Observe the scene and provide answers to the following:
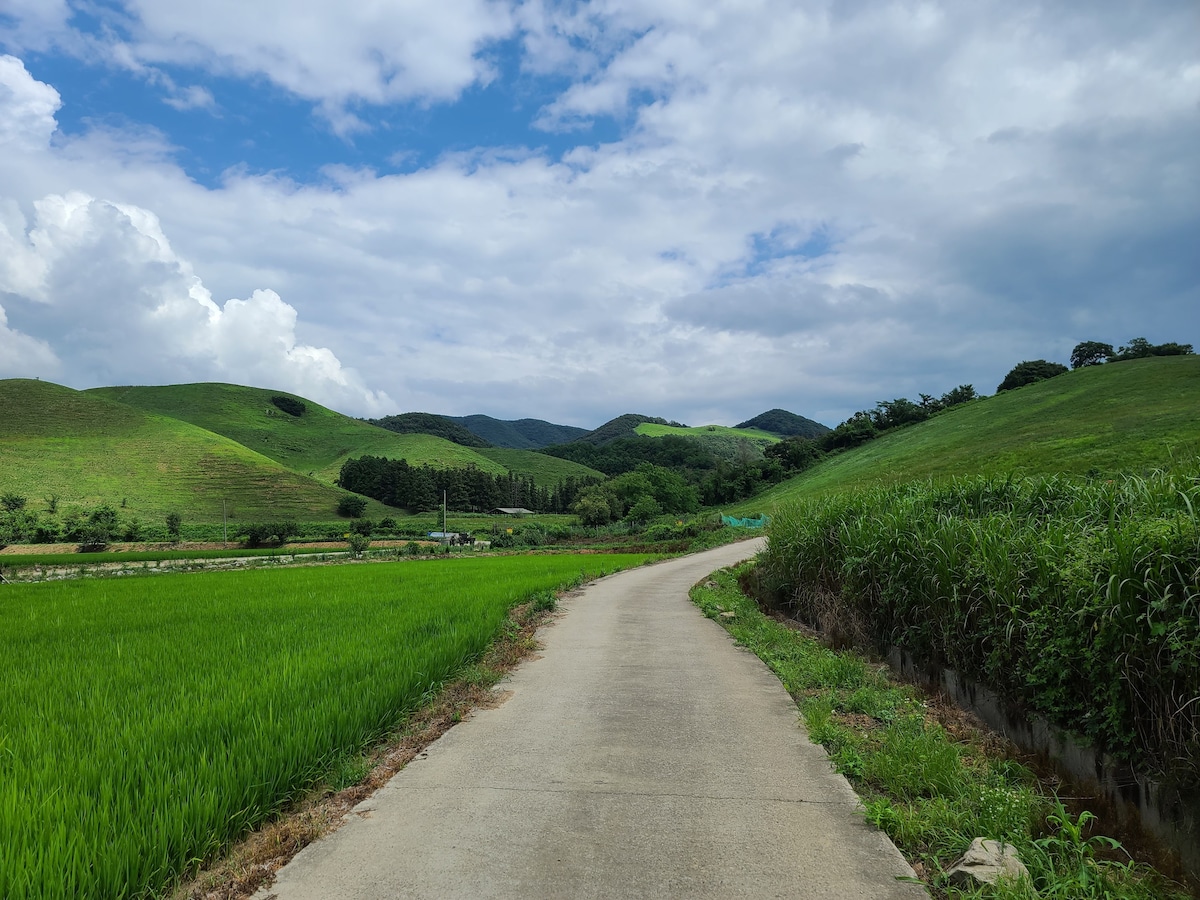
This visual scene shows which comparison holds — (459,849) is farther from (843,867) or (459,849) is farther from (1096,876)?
(1096,876)

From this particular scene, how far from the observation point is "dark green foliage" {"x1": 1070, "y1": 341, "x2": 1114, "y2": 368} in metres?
94.8

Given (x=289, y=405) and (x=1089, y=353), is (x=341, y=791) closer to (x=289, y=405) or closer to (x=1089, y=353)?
(x=1089, y=353)

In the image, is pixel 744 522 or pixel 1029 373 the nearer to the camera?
pixel 744 522

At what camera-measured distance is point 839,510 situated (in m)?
11.4

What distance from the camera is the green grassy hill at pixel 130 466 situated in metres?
76.2

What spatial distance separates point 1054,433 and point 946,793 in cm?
5348

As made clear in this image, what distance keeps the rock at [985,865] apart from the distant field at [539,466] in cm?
14488

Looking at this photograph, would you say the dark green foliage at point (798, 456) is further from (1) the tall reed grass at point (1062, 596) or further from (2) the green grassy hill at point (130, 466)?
(1) the tall reed grass at point (1062, 596)

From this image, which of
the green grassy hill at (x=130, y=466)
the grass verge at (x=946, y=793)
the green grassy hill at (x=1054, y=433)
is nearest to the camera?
the grass verge at (x=946, y=793)

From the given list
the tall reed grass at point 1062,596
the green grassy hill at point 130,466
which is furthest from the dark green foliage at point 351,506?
the tall reed grass at point 1062,596

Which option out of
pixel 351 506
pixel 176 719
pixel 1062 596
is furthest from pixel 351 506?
pixel 1062 596

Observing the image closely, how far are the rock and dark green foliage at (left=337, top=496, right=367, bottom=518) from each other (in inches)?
3822

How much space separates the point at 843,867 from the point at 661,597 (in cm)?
1384

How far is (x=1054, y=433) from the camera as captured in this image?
155ft
